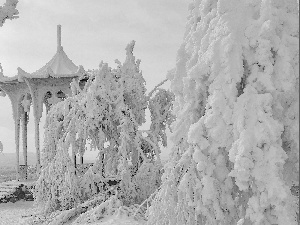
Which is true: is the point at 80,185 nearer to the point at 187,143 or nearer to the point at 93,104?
the point at 93,104

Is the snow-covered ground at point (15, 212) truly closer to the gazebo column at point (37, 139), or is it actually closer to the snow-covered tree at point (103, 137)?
the snow-covered tree at point (103, 137)

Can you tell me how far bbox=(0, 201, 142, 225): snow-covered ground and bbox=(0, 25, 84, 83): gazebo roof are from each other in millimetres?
5120

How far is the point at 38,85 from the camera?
19172 mm

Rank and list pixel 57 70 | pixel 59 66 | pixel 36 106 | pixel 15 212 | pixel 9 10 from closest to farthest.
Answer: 1. pixel 9 10
2. pixel 15 212
3. pixel 57 70
4. pixel 36 106
5. pixel 59 66

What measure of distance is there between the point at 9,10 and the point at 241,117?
9349 millimetres

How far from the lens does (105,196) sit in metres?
12.7

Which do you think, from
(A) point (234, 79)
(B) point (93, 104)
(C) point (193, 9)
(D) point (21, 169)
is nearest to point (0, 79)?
(D) point (21, 169)

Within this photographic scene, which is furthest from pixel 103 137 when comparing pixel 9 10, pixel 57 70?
pixel 57 70

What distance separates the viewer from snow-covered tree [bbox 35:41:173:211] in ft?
41.6

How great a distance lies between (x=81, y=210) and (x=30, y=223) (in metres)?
1.41

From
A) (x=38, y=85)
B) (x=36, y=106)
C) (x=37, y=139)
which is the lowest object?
(x=37, y=139)

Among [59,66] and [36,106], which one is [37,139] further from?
[59,66]

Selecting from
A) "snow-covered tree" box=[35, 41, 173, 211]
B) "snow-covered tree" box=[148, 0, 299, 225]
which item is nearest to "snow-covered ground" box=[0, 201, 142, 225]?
"snow-covered tree" box=[35, 41, 173, 211]

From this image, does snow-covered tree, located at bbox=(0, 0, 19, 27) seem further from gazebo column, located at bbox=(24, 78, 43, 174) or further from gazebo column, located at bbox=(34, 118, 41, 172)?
gazebo column, located at bbox=(34, 118, 41, 172)
